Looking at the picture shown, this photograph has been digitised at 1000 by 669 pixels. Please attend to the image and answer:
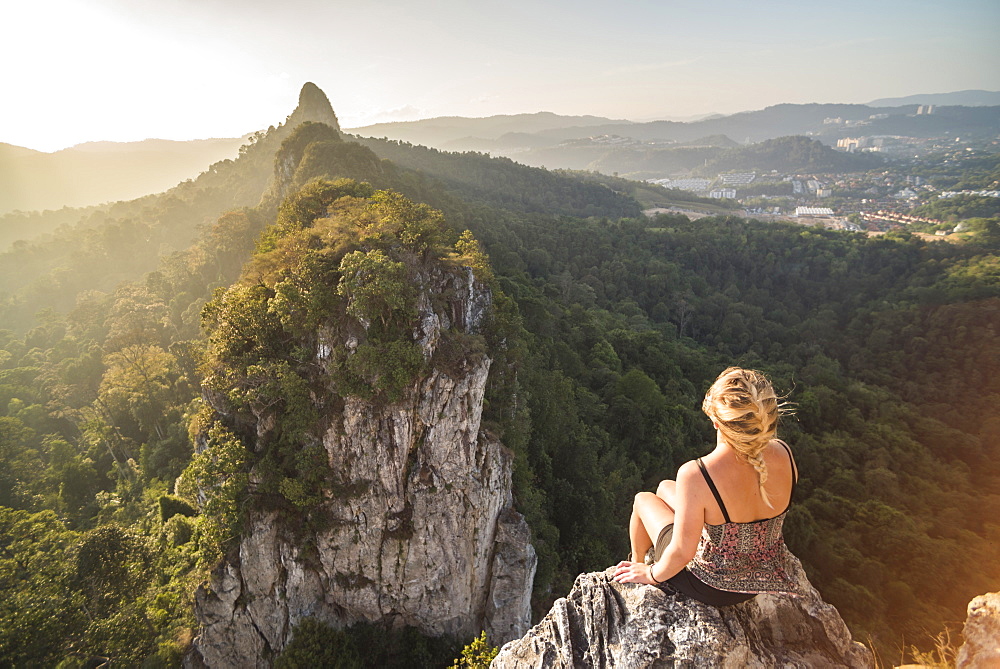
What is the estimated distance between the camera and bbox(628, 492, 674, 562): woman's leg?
591cm

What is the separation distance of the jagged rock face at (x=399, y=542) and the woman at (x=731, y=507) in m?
14.8

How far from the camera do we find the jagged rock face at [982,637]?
5629 mm

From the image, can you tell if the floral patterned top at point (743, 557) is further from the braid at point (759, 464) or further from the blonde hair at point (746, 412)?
the blonde hair at point (746, 412)

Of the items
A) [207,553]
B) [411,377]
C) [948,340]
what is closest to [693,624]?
[411,377]

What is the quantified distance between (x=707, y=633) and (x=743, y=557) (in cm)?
131

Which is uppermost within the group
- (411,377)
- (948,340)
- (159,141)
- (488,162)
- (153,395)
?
(159,141)

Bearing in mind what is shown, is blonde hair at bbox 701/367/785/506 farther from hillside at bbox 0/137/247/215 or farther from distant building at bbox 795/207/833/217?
distant building at bbox 795/207/833/217

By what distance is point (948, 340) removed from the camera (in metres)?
60.8

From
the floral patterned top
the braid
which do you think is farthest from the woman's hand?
the braid

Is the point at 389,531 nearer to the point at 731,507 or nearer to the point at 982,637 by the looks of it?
the point at 731,507

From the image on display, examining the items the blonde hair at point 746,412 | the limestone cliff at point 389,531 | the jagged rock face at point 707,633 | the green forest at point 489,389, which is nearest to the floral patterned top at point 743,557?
the jagged rock face at point 707,633

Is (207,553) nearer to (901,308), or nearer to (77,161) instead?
(901,308)

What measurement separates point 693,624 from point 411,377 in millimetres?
14884

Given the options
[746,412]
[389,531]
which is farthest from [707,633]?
[389,531]
